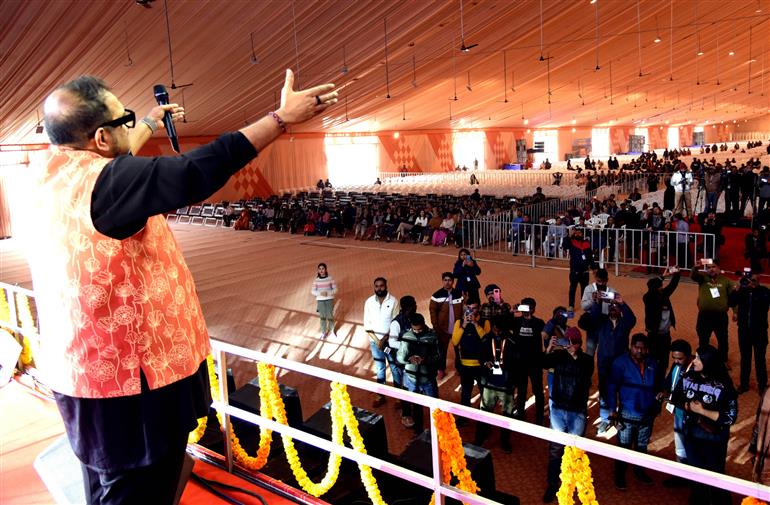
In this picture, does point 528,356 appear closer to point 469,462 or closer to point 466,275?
point 469,462

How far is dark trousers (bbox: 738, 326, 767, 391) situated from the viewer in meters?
5.88

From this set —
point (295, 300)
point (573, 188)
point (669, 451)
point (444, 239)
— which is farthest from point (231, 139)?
point (573, 188)

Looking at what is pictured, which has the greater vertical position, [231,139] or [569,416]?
[231,139]

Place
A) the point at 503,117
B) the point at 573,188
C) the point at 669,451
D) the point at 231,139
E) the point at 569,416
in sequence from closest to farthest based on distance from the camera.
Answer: the point at 231,139
the point at 569,416
the point at 669,451
the point at 573,188
the point at 503,117

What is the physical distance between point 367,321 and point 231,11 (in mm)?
9031

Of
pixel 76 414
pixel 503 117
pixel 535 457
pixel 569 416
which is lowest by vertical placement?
pixel 535 457

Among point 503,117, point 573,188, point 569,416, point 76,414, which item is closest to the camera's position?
point 76,414

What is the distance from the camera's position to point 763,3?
19000 millimetres

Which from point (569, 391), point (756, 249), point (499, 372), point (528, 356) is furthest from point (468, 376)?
point (756, 249)

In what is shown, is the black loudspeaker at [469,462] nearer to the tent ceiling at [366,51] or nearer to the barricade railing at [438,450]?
the barricade railing at [438,450]

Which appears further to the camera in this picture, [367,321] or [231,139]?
[367,321]

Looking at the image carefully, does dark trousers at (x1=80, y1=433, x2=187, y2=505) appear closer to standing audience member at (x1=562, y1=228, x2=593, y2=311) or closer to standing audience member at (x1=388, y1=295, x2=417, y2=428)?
standing audience member at (x1=388, y1=295, x2=417, y2=428)

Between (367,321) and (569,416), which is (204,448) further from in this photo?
(367,321)

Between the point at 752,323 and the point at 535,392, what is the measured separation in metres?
2.22
